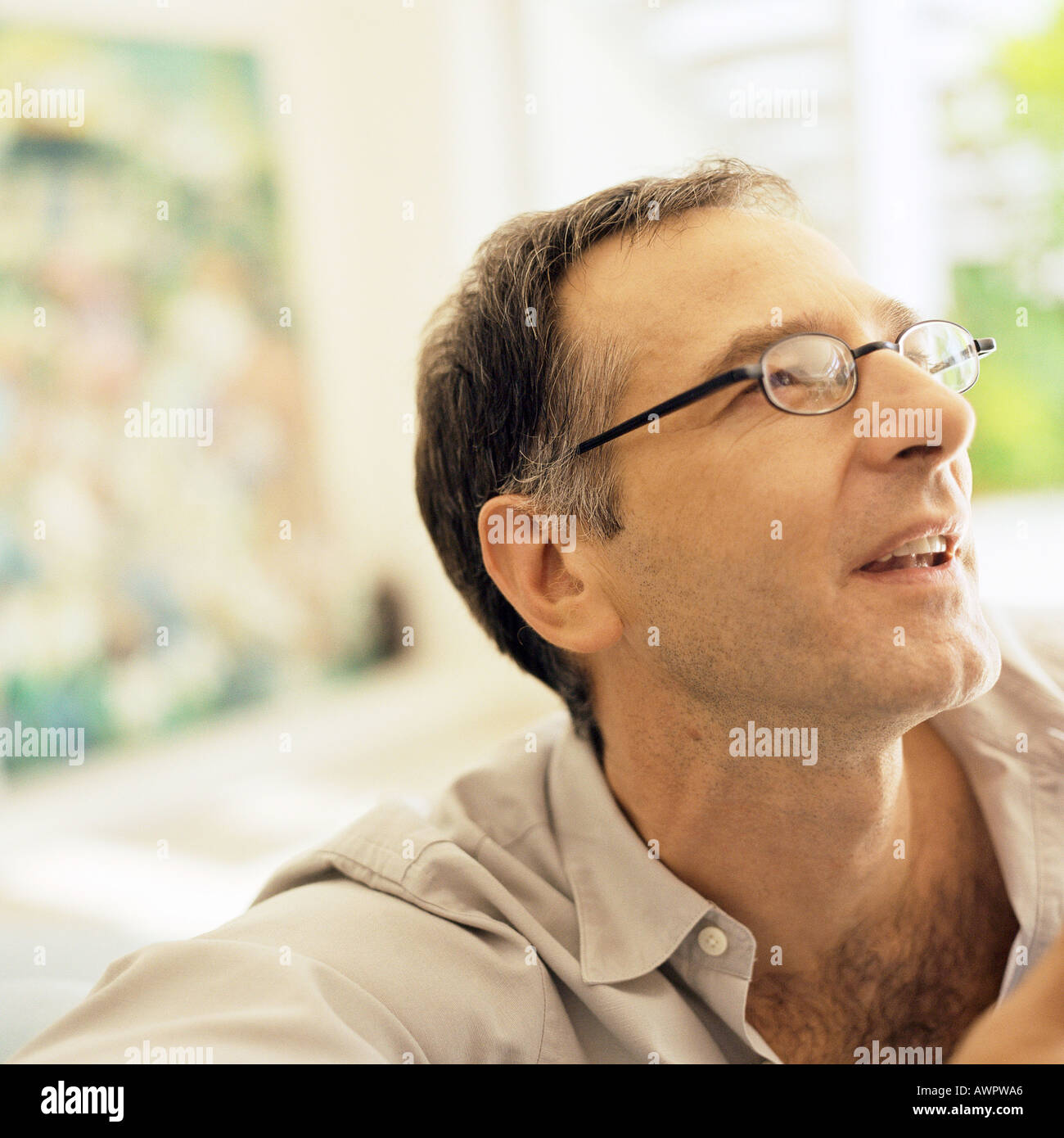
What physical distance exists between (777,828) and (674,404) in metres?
0.47

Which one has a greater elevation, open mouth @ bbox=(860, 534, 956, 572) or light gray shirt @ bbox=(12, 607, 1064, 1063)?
open mouth @ bbox=(860, 534, 956, 572)

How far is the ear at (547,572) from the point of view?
1.25 metres

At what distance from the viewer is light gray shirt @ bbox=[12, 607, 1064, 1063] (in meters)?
0.94

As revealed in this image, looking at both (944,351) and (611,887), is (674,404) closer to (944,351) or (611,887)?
(944,351)

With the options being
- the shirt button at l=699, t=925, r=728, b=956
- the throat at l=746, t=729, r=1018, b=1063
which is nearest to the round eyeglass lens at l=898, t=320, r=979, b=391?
the throat at l=746, t=729, r=1018, b=1063

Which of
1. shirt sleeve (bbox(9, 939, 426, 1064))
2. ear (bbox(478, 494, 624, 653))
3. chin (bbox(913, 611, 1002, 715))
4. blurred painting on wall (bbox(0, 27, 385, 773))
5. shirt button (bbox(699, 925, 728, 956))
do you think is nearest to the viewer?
shirt sleeve (bbox(9, 939, 426, 1064))

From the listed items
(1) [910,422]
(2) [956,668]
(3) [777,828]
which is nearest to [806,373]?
(1) [910,422]

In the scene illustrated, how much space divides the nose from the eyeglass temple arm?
4.7 inches

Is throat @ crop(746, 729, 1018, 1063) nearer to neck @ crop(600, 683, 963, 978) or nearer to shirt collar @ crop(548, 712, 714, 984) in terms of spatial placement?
neck @ crop(600, 683, 963, 978)

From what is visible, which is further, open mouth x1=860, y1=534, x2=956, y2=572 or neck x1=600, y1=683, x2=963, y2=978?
neck x1=600, y1=683, x2=963, y2=978

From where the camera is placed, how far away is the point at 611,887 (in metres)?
1.18

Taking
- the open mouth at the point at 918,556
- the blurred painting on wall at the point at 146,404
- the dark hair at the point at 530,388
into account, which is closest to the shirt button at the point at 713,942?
the dark hair at the point at 530,388

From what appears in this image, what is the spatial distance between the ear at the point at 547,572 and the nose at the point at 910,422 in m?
0.34

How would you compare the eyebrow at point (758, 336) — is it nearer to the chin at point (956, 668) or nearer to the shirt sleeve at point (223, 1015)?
the chin at point (956, 668)
